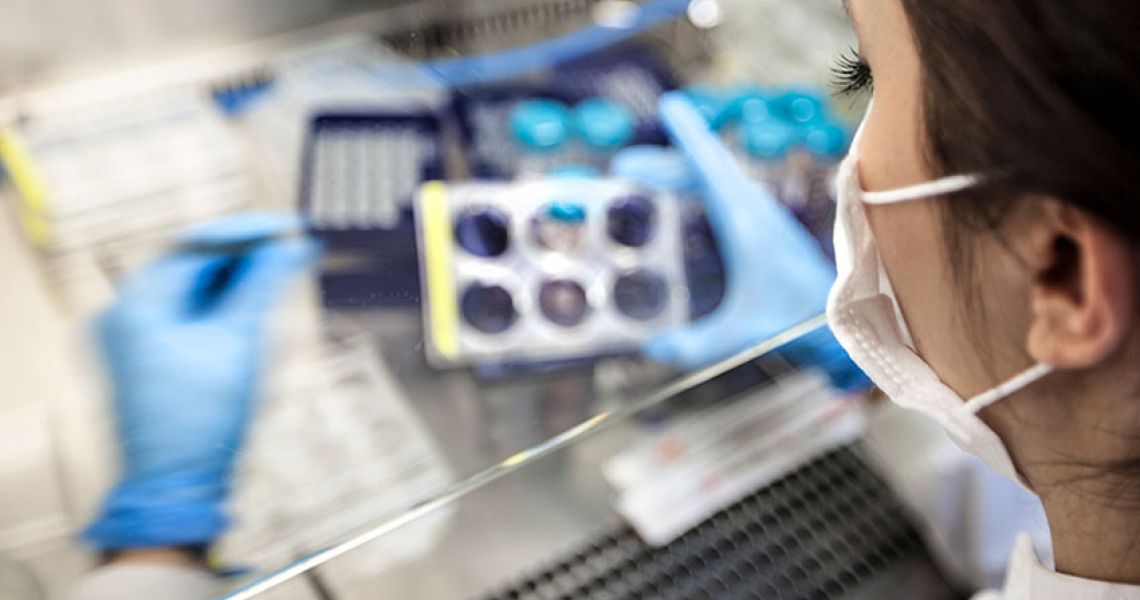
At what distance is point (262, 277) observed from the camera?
0.85 metres

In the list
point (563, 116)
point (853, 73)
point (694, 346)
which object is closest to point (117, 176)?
point (563, 116)

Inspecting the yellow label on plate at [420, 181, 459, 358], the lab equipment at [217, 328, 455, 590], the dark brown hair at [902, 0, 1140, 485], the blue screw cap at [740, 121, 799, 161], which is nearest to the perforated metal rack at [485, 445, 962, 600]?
the lab equipment at [217, 328, 455, 590]

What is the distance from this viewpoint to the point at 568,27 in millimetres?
1126

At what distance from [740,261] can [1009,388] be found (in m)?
0.40

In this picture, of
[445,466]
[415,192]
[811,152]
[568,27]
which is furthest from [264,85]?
[811,152]

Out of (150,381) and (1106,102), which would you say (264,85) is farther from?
(1106,102)

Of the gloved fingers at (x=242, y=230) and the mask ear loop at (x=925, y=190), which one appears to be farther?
the gloved fingers at (x=242, y=230)

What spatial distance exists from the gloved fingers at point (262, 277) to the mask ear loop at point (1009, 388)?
0.59m

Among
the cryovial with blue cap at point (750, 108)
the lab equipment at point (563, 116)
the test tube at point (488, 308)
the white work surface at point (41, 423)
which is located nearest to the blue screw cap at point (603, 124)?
the lab equipment at point (563, 116)

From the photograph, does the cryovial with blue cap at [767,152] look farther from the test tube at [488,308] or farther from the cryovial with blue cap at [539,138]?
the test tube at [488,308]

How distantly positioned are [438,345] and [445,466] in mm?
110

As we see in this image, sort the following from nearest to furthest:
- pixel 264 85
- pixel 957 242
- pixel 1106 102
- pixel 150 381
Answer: pixel 1106 102 < pixel 957 242 < pixel 150 381 < pixel 264 85

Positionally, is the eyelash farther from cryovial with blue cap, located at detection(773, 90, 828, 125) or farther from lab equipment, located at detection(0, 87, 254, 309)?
lab equipment, located at detection(0, 87, 254, 309)

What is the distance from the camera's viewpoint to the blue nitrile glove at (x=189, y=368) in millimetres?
679
